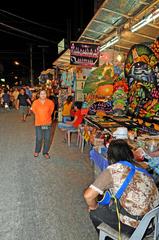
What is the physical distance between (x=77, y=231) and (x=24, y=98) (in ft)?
35.4

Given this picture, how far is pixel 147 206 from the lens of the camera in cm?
235

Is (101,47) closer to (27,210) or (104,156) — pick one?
(104,156)

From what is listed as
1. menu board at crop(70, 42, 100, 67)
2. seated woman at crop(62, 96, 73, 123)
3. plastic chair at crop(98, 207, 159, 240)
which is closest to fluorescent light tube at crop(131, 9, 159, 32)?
menu board at crop(70, 42, 100, 67)

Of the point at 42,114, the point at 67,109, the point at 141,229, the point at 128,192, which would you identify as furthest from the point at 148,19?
the point at 67,109

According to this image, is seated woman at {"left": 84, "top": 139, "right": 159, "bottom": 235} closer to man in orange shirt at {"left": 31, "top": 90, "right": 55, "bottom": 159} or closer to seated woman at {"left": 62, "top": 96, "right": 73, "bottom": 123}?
man in orange shirt at {"left": 31, "top": 90, "right": 55, "bottom": 159}

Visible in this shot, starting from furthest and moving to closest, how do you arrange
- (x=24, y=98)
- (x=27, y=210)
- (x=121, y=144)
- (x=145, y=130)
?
(x=24, y=98)
(x=145, y=130)
(x=27, y=210)
(x=121, y=144)

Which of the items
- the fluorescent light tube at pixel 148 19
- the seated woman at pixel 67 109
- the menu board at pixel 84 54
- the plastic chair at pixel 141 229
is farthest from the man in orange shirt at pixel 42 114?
the plastic chair at pixel 141 229

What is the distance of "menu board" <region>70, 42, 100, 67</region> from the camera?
8.36 m

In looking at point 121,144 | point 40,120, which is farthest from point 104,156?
point 40,120

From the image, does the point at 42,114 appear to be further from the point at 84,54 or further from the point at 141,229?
the point at 141,229

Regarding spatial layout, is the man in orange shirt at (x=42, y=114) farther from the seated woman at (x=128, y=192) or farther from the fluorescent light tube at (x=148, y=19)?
the seated woman at (x=128, y=192)

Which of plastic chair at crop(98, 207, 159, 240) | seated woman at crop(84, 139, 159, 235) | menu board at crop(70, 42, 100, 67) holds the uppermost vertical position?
menu board at crop(70, 42, 100, 67)

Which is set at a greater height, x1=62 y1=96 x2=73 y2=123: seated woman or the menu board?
the menu board

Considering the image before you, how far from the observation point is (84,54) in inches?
333
